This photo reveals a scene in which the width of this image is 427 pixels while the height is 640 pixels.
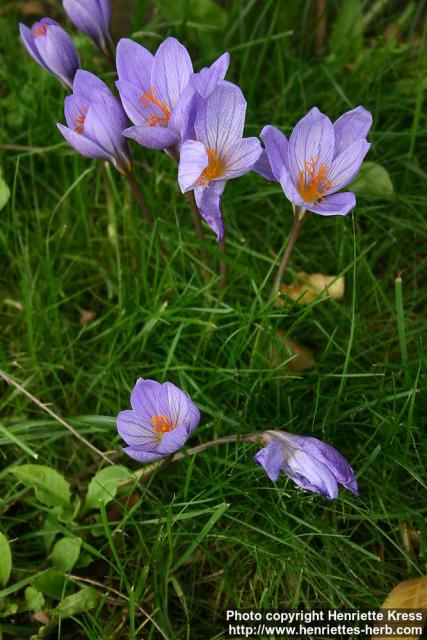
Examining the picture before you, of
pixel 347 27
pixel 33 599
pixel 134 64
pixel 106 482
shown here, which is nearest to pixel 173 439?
pixel 106 482

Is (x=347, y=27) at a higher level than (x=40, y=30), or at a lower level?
lower

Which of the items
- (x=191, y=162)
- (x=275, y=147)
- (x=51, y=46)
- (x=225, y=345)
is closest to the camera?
(x=191, y=162)

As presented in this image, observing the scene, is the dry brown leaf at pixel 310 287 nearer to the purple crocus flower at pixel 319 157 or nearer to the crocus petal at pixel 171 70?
the purple crocus flower at pixel 319 157

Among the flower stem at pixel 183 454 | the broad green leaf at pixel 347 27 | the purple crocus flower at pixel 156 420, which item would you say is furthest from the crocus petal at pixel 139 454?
the broad green leaf at pixel 347 27

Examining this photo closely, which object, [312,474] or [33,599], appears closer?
[312,474]

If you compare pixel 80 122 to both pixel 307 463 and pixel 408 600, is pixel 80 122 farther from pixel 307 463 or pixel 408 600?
pixel 408 600

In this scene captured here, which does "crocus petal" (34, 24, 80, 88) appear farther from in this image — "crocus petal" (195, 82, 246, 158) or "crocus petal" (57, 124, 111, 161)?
"crocus petal" (195, 82, 246, 158)

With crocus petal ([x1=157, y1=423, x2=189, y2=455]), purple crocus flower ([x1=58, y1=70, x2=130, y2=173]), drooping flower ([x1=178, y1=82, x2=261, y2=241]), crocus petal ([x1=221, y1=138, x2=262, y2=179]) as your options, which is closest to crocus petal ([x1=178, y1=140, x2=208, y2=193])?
drooping flower ([x1=178, y1=82, x2=261, y2=241])
